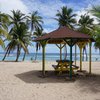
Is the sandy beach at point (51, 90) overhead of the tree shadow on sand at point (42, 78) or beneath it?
beneath

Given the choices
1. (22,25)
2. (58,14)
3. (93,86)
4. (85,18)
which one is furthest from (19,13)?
(93,86)

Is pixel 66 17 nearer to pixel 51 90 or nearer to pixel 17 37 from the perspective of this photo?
pixel 17 37

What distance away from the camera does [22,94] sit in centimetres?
1001

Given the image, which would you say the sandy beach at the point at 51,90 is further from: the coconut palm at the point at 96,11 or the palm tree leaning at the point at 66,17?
the palm tree leaning at the point at 66,17

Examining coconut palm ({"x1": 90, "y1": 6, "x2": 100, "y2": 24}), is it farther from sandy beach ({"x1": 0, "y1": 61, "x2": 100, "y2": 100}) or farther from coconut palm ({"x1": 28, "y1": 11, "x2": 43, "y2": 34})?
coconut palm ({"x1": 28, "y1": 11, "x2": 43, "y2": 34})

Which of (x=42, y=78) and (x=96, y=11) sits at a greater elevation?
(x=96, y=11)

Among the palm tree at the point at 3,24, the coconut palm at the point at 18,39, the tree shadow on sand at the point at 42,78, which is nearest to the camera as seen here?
the tree shadow on sand at the point at 42,78

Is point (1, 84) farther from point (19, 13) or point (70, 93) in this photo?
point (19, 13)

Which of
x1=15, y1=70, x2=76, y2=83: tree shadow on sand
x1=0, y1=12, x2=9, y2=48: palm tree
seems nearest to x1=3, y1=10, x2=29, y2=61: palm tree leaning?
x1=0, y1=12, x2=9, y2=48: palm tree

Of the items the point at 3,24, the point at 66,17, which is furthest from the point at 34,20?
the point at 3,24

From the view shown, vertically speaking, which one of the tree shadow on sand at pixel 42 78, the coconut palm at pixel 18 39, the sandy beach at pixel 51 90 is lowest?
the sandy beach at pixel 51 90

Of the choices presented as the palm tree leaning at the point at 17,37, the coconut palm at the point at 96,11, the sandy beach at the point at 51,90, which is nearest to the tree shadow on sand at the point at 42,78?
the sandy beach at the point at 51,90

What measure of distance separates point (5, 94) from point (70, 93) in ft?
8.70

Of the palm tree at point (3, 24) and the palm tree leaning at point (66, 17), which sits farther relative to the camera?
the palm tree leaning at point (66, 17)
